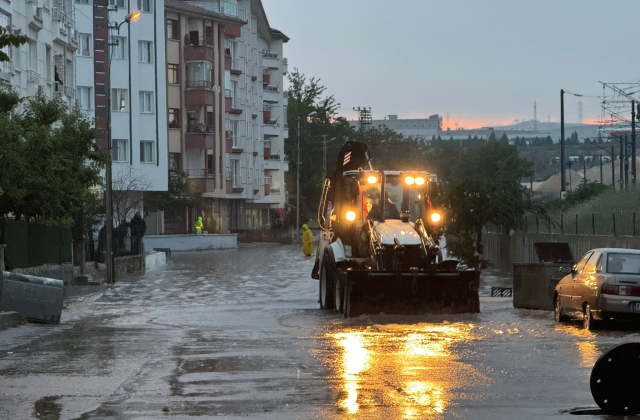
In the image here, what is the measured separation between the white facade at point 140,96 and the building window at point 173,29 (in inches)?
276

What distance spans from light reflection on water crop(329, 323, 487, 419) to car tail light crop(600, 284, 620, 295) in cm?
226

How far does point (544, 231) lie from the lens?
160 ft

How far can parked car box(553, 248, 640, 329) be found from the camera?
63.1 ft

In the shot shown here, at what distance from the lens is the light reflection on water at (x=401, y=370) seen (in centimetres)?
1056

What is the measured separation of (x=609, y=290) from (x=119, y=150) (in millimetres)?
57158

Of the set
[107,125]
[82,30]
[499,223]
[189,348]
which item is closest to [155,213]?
[82,30]

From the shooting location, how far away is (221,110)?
90.2 m

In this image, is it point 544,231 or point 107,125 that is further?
point 544,231

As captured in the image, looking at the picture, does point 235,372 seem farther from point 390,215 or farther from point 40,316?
point 390,215

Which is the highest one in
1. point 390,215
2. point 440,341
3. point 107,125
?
point 107,125

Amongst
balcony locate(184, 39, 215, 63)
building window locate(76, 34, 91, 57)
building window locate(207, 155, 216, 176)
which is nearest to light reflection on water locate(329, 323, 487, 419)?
building window locate(76, 34, 91, 57)

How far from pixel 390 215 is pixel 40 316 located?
7.16 metres

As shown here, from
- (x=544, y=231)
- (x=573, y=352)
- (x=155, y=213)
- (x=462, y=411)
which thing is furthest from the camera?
(x=155, y=213)

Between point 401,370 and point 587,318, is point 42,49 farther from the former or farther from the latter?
point 401,370
